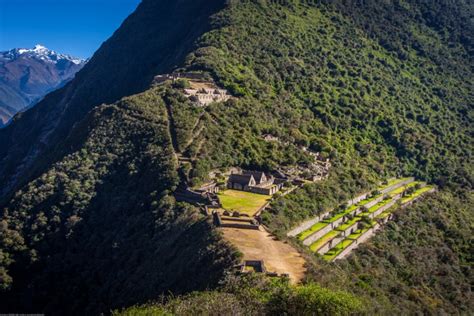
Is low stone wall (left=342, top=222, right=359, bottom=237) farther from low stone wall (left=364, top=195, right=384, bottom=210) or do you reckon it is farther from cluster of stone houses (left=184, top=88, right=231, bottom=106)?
cluster of stone houses (left=184, top=88, right=231, bottom=106)

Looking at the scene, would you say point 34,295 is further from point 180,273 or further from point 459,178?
point 459,178

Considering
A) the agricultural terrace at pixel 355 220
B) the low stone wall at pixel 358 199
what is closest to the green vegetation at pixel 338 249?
the agricultural terrace at pixel 355 220

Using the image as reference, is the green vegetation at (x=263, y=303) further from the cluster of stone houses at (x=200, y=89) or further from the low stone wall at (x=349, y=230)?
the cluster of stone houses at (x=200, y=89)

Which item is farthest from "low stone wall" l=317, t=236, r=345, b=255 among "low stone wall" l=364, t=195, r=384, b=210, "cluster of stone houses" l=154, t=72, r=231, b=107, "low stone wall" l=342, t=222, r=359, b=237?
"cluster of stone houses" l=154, t=72, r=231, b=107

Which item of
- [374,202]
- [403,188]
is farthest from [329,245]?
[403,188]

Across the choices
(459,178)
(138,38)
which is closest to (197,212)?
(459,178)

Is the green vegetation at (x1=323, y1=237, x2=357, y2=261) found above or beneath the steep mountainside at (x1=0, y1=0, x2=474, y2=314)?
beneath
